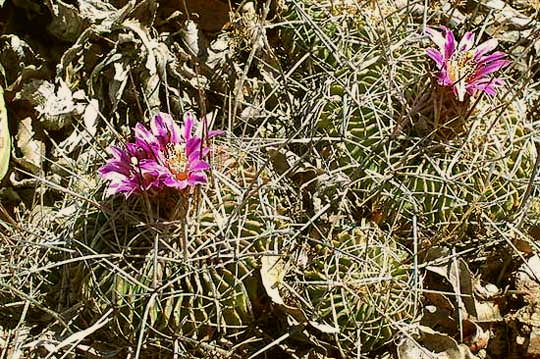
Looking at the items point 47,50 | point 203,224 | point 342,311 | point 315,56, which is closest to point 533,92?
point 315,56

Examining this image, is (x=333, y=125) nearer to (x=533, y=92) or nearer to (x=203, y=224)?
(x=203, y=224)

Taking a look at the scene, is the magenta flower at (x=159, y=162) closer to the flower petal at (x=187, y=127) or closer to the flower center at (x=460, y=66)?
the flower petal at (x=187, y=127)

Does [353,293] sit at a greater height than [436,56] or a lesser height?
lesser

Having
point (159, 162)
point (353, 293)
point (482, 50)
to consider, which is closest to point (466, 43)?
point (482, 50)

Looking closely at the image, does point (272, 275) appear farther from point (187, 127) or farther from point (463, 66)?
point (463, 66)

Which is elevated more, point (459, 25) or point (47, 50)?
point (459, 25)

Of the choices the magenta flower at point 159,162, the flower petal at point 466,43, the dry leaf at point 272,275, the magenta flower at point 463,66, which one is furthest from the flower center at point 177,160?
the flower petal at point 466,43

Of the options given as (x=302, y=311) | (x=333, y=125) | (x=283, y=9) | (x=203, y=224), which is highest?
(x=283, y=9)
